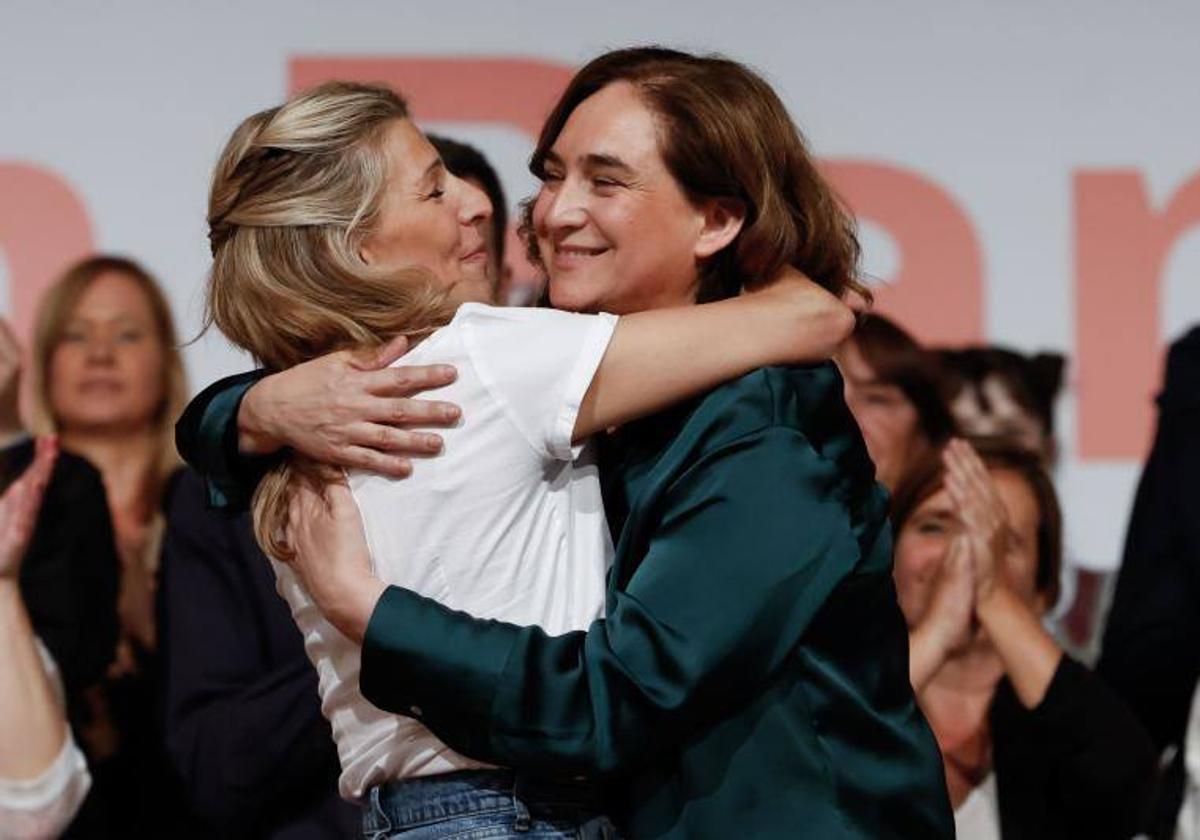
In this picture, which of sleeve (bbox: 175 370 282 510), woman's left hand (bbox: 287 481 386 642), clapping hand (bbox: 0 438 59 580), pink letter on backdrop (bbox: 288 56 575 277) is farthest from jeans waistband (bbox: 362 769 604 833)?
pink letter on backdrop (bbox: 288 56 575 277)

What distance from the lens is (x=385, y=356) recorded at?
7.16ft

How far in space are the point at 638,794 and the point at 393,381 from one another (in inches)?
18.2

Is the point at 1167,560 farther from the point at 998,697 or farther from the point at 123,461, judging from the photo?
the point at 123,461

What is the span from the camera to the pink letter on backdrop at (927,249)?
4668 millimetres

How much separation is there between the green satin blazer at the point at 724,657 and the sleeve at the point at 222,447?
1.10 feet

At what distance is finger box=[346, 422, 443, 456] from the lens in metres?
2.12

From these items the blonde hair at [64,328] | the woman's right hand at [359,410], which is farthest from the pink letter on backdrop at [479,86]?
the woman's right hand at [359,410]

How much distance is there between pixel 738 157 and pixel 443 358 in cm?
40

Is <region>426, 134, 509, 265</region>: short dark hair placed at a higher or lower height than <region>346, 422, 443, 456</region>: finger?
lower

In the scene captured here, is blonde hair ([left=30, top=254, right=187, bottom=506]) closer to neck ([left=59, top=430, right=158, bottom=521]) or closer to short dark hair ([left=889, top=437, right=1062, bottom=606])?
neck ([left=59, top=430, right=158, bottom=521])

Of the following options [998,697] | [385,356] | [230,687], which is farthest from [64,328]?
[385,356]

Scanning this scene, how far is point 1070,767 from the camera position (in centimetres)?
336

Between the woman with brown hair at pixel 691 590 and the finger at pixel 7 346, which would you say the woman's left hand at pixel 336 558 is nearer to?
the woman with brown hair at pixel 691 590

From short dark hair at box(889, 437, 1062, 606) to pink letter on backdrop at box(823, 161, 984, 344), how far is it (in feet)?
2.94
